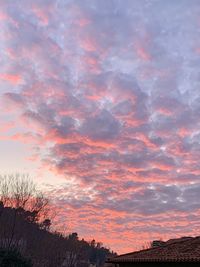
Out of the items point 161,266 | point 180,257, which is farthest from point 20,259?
point 180,257

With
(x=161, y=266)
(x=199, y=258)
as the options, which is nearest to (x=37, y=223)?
(x=161, y=266)

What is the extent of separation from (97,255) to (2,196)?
8704cm

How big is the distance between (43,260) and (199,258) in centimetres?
5540

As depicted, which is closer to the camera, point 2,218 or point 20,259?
point 20,259

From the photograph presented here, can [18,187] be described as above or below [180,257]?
above

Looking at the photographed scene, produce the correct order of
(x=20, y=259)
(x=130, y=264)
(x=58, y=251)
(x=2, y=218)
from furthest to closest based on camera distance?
(x=58, y=251), (x=2, y=218), (x=20, y=259), (x=130, y=264)

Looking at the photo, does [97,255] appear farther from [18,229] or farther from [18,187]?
[18,187]

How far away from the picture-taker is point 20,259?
3128 centimetres

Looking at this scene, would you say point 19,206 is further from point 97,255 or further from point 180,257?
point 97,255

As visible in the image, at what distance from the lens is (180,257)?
1833cm

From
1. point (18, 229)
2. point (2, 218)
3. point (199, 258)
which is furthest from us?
point (18, 229)

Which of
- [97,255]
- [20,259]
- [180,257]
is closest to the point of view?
[180,257]

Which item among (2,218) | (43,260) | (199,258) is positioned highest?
(2,218)

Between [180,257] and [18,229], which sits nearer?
[180,257]
